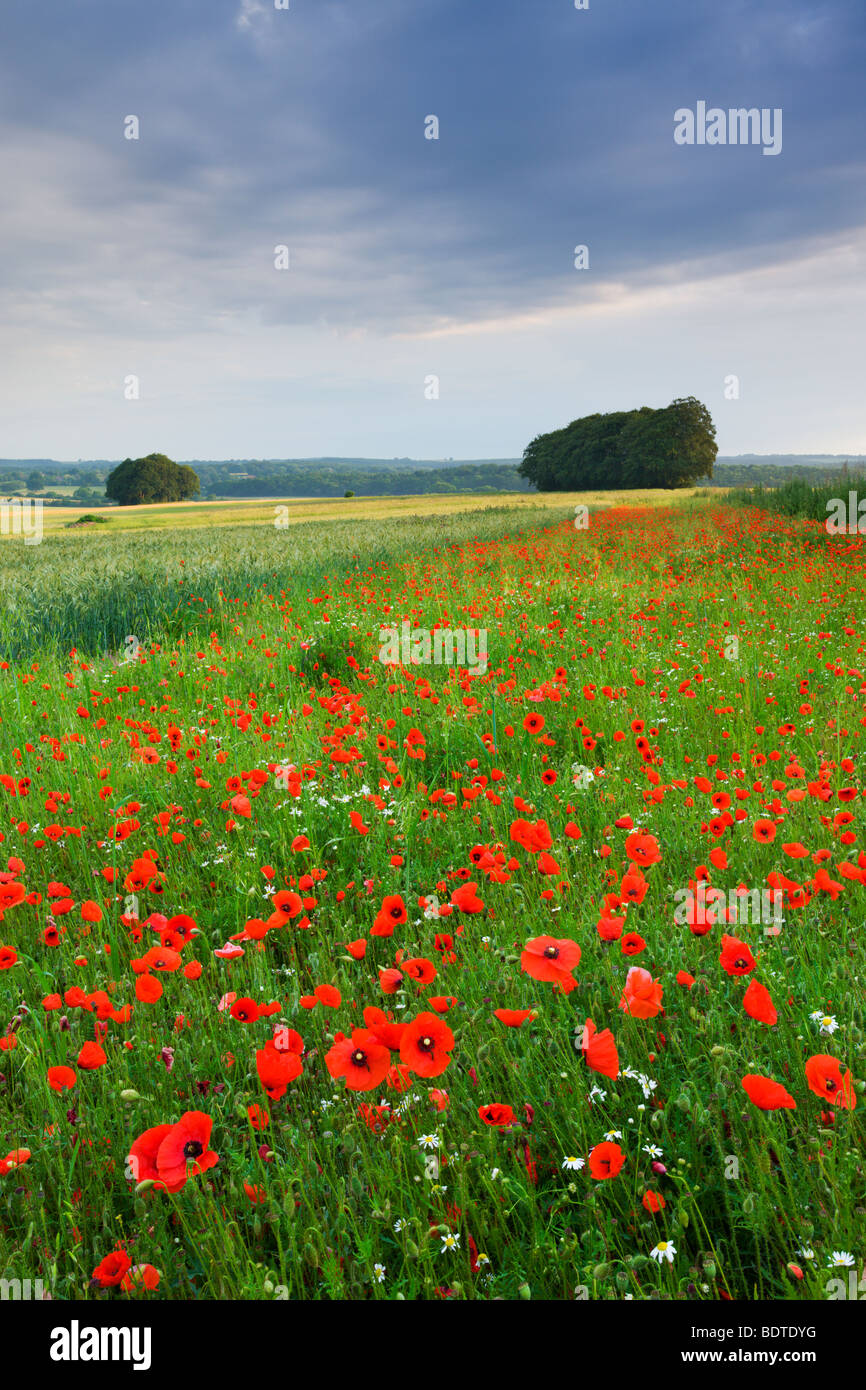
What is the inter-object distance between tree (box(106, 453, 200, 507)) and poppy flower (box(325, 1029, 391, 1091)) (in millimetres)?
102596

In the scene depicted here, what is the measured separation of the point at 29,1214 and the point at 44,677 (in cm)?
652

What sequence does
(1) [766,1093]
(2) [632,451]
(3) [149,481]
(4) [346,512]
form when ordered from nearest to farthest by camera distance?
(1) [766,1093]
(4) [346,512]
(2) [632,451]
(3) [149,481]

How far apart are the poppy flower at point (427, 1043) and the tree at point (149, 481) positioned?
103m

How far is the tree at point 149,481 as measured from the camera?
96.1m

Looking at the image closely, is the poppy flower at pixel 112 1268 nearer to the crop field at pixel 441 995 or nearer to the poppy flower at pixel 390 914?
the crop field at pixel 441 995

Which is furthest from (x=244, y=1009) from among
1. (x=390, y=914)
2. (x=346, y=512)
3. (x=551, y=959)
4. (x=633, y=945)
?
(x=346, y=512)

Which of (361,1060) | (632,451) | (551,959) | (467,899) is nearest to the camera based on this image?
(361,1060)

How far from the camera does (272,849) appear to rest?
380 centimetres

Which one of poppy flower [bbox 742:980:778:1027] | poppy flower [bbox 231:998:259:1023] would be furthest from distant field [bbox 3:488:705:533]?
poppy flower [bbox 742:980:778:1027]

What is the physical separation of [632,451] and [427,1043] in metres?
81.0

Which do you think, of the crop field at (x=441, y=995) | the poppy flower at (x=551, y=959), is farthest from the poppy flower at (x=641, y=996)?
the poppy flower at (x=551, y=959)

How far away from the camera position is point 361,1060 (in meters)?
1.86

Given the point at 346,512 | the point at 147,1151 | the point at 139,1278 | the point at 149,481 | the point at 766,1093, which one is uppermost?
the point at 149,481

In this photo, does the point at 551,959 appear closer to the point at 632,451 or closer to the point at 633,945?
the point at 633,945
